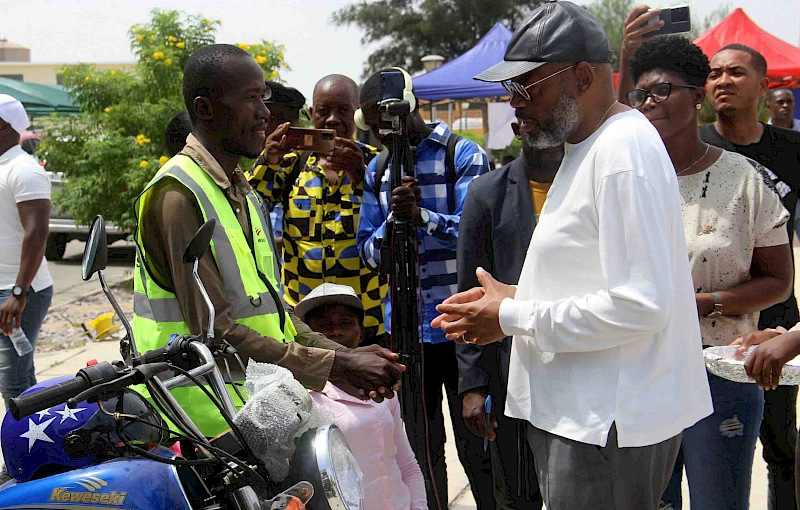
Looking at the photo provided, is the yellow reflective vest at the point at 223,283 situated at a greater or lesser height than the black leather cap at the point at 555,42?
lesser

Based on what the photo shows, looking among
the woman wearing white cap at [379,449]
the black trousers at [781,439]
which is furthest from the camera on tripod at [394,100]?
the black trousers at [781,439]

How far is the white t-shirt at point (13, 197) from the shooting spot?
4.68 metres

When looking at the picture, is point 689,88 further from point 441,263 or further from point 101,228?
point 101,228

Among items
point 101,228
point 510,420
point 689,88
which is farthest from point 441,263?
point 101,228

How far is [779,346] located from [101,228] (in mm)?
1985

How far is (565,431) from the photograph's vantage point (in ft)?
7.24

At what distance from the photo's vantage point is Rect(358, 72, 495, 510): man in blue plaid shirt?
3.75m

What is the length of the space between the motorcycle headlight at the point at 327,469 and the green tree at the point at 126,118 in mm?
8464

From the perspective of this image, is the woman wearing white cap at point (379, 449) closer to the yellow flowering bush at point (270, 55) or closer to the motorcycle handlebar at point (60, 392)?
the motorcycle handlebar at point (60, 392)

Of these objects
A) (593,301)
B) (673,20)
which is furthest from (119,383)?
(673,20)

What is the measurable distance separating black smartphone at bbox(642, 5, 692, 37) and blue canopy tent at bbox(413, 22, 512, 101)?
37.5 ft

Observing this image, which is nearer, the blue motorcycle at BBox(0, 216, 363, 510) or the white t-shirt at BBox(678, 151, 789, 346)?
the blue motorcycle at BBox(0, 216, 363, 510)

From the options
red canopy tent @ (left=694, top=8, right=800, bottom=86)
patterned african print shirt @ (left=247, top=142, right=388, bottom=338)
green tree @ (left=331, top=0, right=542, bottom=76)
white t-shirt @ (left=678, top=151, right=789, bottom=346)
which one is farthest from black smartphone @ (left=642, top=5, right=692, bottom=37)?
green tree @ (left=331, top=0, right=542, bottom=76)

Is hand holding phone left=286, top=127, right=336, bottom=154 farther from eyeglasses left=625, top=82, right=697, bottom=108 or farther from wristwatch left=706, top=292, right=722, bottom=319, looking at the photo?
wristwatch left=706, top=292, right=722, bottom=319
